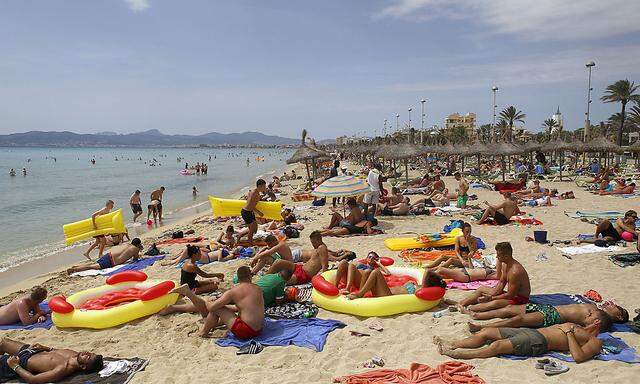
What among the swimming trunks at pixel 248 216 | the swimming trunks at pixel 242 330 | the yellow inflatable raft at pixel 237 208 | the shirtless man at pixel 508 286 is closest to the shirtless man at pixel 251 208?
the swimming trunks at pixel 248 216

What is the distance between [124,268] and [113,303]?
242 cm

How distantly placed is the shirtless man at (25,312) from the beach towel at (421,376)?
422 centimetres

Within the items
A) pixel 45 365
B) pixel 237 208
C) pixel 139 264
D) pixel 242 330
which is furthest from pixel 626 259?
pixel 139 264

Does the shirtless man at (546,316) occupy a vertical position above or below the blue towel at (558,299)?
above

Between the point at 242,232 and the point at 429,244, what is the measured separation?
381 cm

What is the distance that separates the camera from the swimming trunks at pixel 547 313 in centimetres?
426

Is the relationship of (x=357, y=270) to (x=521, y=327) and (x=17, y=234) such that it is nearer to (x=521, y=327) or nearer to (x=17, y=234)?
(x=521, y=327)

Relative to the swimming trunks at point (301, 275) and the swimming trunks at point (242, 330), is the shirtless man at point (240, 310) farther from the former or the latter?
the swimming trunks at point (301, 275)

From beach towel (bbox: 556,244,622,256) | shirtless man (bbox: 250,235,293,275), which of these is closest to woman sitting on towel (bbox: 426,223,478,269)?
beach towel (bbox: 556,244,622,256)

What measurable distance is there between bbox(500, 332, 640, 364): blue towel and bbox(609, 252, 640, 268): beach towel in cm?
291

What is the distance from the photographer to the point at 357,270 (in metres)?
5.62

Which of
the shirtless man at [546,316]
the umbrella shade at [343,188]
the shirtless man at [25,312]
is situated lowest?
the shirtless man at [25,312]

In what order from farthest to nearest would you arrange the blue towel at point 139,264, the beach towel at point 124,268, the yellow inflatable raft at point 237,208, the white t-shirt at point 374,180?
the white t-shirt at point 374,180 < the yellow inflatable raft at point 237,208 < the blue towel at point 139,264 < the beach towel at point 124,268

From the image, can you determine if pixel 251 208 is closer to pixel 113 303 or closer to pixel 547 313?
pixel 113 303
